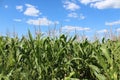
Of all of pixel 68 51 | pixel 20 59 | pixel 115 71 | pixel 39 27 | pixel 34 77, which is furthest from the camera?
pixel 39 27

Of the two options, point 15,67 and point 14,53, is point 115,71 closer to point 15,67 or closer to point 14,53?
point 15,67

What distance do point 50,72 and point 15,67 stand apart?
0.44 meters

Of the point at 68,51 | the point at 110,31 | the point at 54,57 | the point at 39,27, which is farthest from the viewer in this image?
the point at 110,31

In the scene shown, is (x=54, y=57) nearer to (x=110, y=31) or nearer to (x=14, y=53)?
(x=14, y=53)

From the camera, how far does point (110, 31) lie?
793 cm

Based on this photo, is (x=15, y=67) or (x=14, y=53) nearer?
(x=15, y=67)

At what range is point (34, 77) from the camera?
3.47 m

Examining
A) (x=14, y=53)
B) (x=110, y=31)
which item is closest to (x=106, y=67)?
(x=14, y=53)

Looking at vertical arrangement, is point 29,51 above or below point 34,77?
above

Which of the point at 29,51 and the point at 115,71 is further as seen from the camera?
the point at 29,51

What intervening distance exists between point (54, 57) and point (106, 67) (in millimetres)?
954

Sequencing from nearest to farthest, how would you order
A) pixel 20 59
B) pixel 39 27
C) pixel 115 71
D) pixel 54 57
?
pixel 115 71 < pixel 54 57 < pixel 20 59 < pixel 39 27

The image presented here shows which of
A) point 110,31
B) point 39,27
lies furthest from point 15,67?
point 110,31

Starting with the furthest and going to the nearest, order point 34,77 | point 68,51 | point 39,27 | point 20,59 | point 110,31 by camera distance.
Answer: point 110,31, point 39,27, point 68,51, point 20,59, point 34,77
